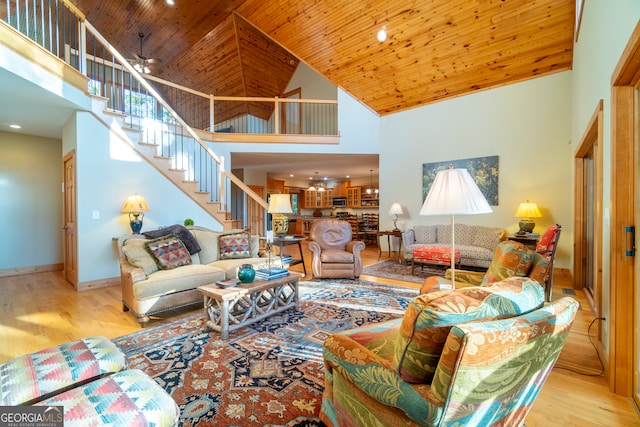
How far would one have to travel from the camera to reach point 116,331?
8.54 feet

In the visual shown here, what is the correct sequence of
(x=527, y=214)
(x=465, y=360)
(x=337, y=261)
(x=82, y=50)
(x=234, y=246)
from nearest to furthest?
(x=465, y=360)
(x=82, y=50)
(x=234, y=246)
(x=337, y=261)
(x=527, y=214)

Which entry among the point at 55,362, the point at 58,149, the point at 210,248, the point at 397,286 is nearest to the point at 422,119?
the point at 397,286

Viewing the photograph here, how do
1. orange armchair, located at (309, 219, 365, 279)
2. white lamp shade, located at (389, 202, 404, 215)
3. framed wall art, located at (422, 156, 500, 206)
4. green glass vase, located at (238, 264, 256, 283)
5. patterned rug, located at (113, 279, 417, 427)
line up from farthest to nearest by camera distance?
white lamp shade, located at (389, 202, 404, 215), framed wall art, located at (422, 156, 500, 206), orange armchair, located at (309, 219, 365, 279), green glass vase, located at (238, 264, 256, 283), patterned rug, located at (113, 279, 417, 427)

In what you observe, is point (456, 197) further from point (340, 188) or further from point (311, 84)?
point (340, 188)

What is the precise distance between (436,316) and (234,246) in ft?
11.4

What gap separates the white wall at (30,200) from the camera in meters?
4.71

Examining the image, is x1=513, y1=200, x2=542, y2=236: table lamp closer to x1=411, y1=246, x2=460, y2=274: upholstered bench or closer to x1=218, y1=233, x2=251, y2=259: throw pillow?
x1=411, y1=246, x2=460, y2=274: upholstered bench

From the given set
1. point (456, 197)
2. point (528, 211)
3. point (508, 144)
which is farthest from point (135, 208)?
point (508, 144)

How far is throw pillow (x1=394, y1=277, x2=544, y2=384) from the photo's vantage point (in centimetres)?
89

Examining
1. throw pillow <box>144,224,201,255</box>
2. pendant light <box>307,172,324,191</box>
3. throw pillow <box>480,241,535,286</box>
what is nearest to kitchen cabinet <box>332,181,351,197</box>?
pendant light <box>307,172,324,191</box>

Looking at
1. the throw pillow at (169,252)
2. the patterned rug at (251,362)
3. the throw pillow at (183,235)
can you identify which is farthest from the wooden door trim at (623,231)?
the throw pillow at (183,235)

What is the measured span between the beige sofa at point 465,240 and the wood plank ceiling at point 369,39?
103 inches

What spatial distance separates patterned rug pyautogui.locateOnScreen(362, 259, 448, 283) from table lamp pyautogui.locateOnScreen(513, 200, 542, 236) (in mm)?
1355

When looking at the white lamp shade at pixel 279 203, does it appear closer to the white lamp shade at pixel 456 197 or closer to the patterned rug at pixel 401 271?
the patterned rug at pixel 401 271
